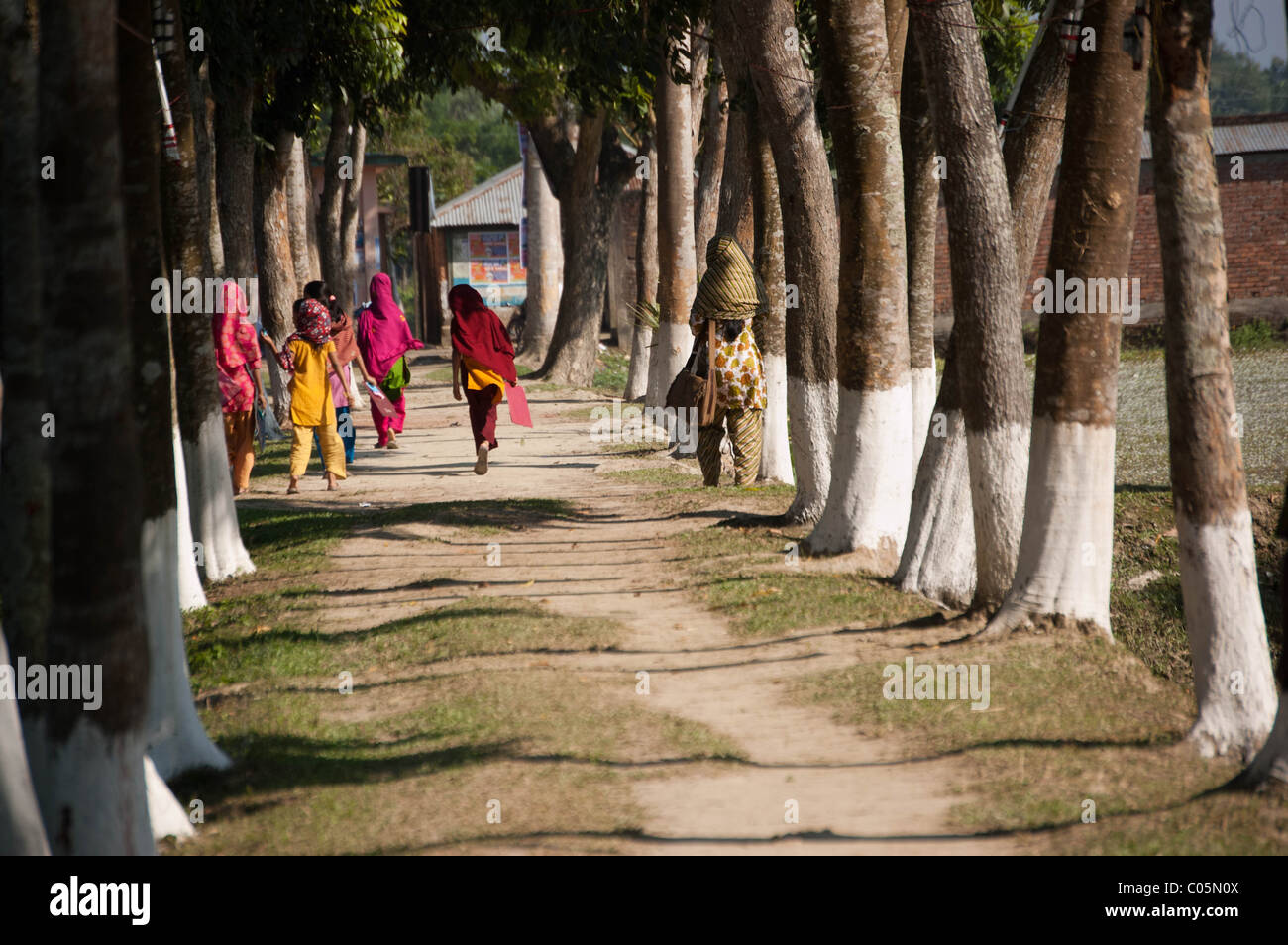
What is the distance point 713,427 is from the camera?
11.5 m

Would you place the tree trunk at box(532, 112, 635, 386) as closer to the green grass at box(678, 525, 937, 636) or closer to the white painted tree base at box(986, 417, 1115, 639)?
the green grass at box(678, 525, 937, 636)

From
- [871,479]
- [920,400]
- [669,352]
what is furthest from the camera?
[669,352]

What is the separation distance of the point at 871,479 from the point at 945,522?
76 centimetres

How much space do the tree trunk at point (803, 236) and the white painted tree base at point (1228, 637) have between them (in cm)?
468

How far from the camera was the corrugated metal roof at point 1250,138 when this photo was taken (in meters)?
28.9

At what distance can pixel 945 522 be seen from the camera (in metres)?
8.34

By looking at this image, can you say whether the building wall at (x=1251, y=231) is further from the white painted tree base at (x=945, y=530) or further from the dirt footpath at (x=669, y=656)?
the white painted tree base at (x=945, y=530)

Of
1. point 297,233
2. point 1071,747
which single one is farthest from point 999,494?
point 297,233

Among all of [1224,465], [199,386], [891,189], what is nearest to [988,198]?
[891,189]

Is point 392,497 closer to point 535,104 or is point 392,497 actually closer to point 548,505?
point 548,505

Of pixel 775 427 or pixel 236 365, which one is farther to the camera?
pixel 775 427

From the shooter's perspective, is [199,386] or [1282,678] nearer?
[1282,678]

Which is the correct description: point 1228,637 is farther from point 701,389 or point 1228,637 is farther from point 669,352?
point 669,352
